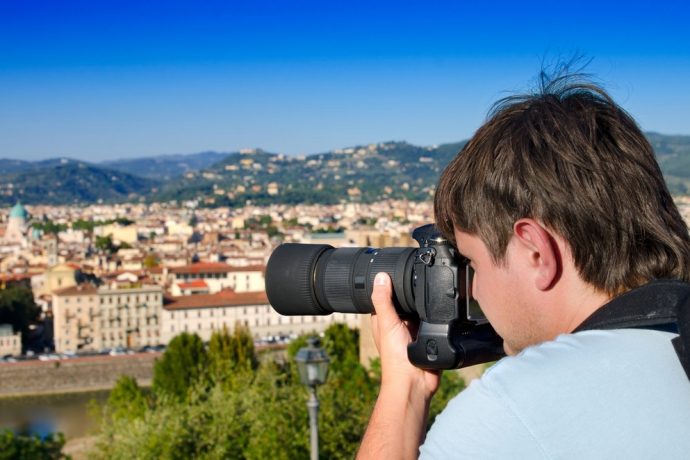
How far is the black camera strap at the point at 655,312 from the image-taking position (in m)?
0.45

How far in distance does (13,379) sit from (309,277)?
17236mm

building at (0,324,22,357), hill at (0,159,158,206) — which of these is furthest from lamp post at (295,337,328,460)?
hill at (0,159,158,206)

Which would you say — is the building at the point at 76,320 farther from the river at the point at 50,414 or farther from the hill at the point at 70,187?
the hill at the point at 70,187

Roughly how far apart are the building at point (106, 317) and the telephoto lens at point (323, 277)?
69.7 feet

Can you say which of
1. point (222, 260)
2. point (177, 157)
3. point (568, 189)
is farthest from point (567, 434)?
point (177, 157)

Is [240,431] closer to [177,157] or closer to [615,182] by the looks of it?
[615,182]

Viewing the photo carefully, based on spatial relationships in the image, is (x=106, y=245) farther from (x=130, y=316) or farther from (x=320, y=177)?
(x=320, y=177)

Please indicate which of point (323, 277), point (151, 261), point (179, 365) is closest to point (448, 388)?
point (179, 365)

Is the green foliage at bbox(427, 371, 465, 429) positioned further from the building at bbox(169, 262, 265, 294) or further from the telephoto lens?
the building at bbox(169, 262, 265, 294)

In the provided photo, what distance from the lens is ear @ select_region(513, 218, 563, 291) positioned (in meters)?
0.51

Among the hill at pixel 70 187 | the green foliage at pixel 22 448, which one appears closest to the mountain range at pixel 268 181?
the hill at pixel 70 187

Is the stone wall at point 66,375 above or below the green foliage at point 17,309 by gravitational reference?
below

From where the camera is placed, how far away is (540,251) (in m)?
0.51

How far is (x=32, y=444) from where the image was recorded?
6.66m
